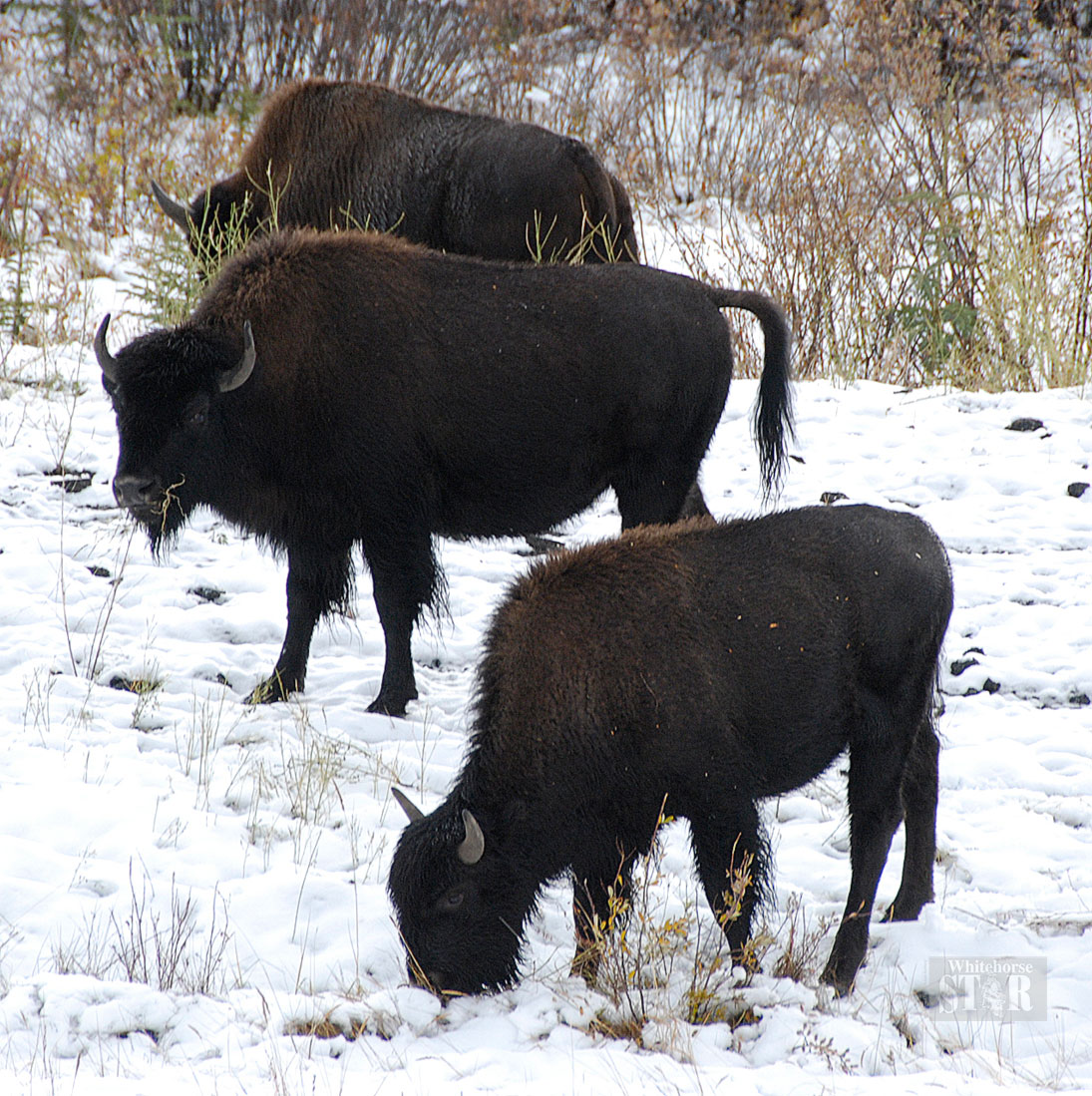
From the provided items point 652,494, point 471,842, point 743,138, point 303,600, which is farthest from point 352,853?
point 743,138

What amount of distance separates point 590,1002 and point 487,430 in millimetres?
2517

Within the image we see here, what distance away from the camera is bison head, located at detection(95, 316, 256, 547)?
199 inches

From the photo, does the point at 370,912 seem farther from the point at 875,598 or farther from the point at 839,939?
A: the point at 875,598

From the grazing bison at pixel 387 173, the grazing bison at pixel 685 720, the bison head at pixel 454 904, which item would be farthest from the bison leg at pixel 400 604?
the grazing bison at pixel 387 173

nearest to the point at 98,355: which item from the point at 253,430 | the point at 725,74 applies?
the point at 253,430

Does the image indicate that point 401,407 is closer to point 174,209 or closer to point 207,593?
point 207,593

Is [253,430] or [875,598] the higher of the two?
[253,430]

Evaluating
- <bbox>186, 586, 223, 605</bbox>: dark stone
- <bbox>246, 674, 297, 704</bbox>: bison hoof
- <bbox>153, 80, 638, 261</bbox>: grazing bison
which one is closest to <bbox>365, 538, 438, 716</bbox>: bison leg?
<bbox>246, 674, 297, 704</bbox>: bison hoof

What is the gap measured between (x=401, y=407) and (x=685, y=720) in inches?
83.4

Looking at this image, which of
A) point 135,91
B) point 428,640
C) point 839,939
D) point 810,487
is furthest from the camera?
point 135,91

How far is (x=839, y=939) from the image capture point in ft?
12.6

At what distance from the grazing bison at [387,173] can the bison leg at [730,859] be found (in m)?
4.41

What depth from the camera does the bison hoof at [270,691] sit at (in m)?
5.28

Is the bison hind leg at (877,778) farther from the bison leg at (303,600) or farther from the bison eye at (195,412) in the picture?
the bison eye at (195,412)
